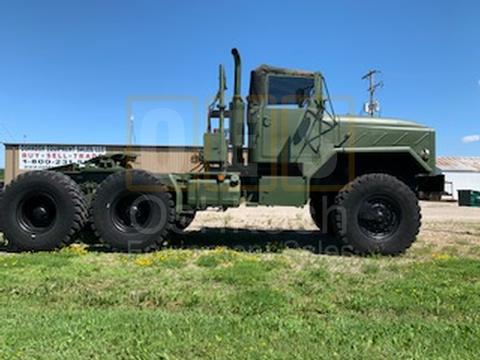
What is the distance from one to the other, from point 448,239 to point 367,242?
2.96 m

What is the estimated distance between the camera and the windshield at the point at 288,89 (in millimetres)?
8719

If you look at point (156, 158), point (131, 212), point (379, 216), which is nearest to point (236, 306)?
point (131, 212)

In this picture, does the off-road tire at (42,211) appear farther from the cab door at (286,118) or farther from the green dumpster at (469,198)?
the green dumpster at (469,198)

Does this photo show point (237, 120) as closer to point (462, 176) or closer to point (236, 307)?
point (236, 307)

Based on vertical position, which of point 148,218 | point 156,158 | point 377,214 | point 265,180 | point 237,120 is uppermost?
point 237,120

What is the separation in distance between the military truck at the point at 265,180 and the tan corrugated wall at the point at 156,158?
92cm

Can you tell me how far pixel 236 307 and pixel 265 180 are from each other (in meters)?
3.98

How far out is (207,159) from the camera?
8.84m

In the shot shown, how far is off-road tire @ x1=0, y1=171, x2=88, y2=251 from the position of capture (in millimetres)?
8305

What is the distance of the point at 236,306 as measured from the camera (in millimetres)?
4961

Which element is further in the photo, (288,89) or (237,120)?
(237,120)

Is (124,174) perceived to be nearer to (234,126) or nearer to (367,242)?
(234,126)

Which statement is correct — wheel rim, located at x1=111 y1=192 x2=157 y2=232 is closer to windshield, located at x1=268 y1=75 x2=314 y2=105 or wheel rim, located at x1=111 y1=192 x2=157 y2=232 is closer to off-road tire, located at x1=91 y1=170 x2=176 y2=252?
off-road tire, located at x1=91 y1=170 x2=176 y2=252

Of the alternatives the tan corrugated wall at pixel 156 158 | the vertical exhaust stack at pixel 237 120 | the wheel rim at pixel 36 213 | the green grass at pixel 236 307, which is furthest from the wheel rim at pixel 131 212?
the vertical exhaust stack at pixel 237 120
